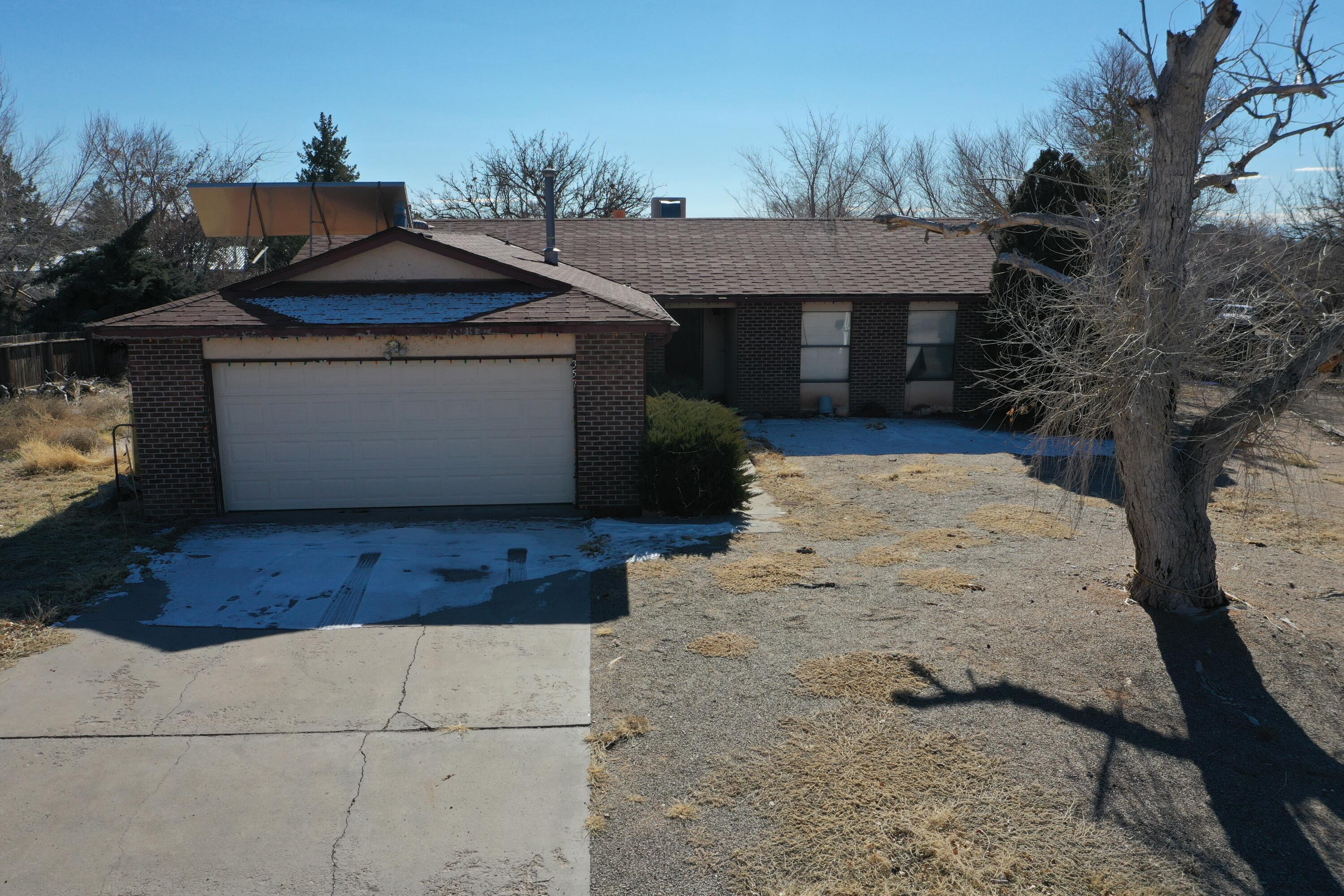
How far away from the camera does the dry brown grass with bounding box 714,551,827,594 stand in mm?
8797

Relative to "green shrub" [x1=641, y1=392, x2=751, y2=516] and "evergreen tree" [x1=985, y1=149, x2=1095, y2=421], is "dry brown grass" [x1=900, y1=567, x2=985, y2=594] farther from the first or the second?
"evergreen tree" [x1=985, y1=149, x2=1095, y2=421]

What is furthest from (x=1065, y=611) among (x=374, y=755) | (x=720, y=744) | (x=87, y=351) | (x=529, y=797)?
(x=87, y=351)

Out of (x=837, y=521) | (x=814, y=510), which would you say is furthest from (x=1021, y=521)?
(x=814, y=510)

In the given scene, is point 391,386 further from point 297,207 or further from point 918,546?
point 918,546

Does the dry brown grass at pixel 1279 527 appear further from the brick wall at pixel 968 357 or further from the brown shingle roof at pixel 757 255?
the brown shingle roof at pixel 757 255

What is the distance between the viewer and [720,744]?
573 centimetres

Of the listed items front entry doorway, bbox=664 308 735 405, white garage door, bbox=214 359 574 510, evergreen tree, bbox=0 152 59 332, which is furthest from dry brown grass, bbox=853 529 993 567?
evergreen tree, bbox=0 152 59 332

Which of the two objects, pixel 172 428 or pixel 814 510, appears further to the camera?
pixel 814 510

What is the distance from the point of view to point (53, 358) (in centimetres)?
2189

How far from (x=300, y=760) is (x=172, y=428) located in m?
7.12

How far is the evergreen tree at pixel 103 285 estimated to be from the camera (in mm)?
25500

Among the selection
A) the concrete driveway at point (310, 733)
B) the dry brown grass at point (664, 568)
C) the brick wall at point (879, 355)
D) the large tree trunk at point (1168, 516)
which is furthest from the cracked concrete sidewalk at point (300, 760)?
the brick wall at point (879, 355)

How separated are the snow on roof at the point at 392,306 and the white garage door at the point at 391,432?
0.61 metres

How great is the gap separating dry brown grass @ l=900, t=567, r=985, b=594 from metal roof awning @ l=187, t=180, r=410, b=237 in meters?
9.28
